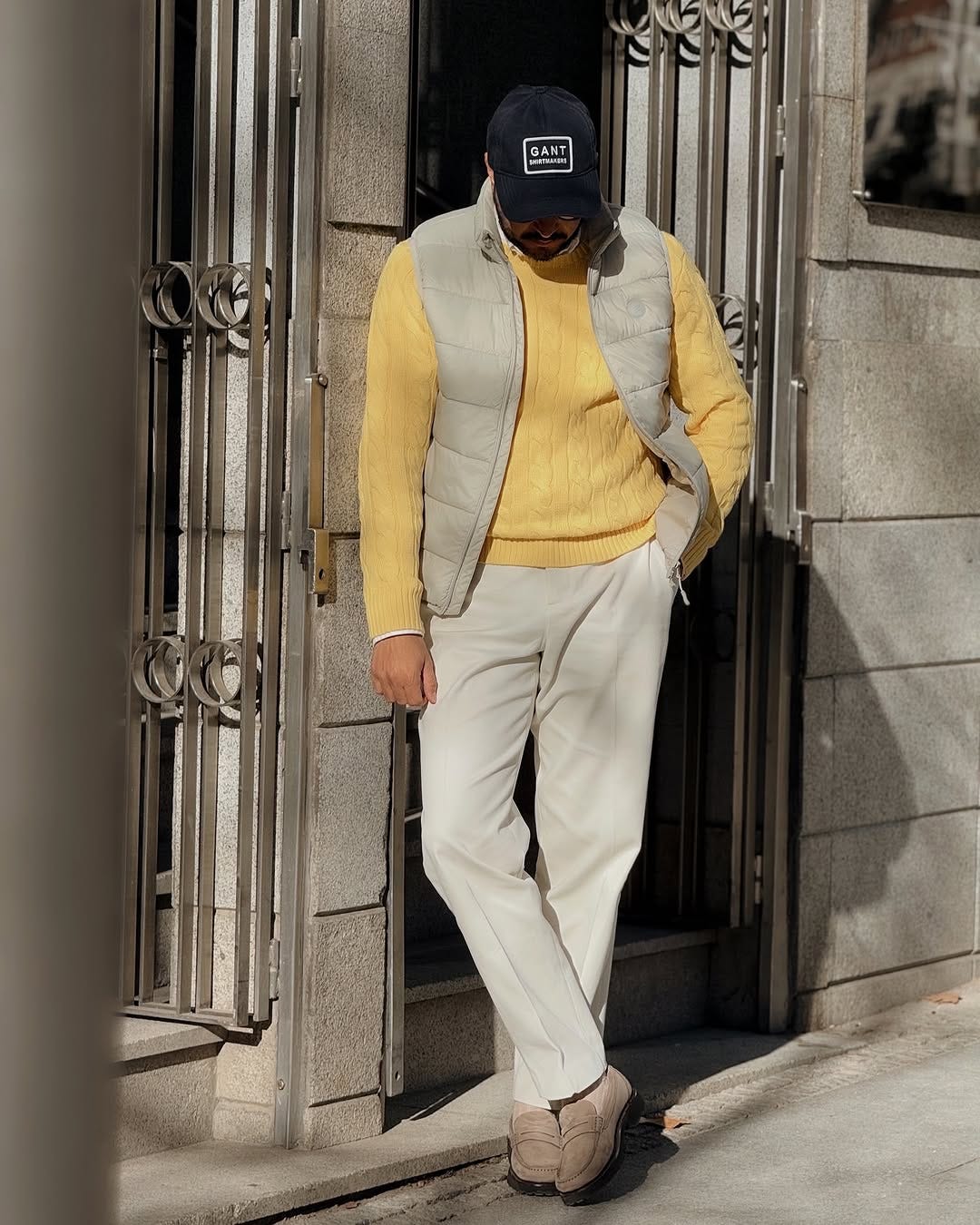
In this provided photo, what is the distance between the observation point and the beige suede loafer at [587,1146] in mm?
3957

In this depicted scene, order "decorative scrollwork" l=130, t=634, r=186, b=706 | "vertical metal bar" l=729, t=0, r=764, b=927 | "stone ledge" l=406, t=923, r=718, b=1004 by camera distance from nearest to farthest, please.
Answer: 1. "decorative scrollwork" l=130, t=634, r=186, b=706
2. "stone ledge" l=406, t=923, r=718, b=1004
3. "vertical metal bar" l=729, t=0, r=764, b=927

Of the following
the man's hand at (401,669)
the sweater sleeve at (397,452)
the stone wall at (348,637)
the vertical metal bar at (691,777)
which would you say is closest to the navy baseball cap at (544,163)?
the sweater sleeve at (397,452)

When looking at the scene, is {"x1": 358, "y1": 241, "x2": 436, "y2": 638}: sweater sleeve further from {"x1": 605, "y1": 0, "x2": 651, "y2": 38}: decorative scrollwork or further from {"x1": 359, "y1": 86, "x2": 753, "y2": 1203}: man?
{"x1": 605, "y1": 0, "x2": 651, "y2": 38}: decorative scrollwork

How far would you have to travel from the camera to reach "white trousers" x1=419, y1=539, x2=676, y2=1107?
155 inches

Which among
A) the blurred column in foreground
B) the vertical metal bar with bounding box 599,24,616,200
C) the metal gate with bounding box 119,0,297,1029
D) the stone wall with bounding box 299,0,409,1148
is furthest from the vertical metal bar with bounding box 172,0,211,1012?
the blurred column in foreground

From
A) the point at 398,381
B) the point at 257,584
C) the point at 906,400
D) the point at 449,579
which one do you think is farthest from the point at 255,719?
the point at 906,400

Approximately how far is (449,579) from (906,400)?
217 centimetres

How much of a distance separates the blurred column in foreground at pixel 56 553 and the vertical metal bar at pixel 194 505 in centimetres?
326

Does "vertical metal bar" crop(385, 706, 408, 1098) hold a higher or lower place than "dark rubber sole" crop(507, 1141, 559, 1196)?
higher

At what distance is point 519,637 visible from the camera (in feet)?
13.1

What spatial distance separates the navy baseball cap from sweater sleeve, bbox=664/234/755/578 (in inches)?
14.7

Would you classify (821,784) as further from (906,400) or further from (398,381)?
(398,381)

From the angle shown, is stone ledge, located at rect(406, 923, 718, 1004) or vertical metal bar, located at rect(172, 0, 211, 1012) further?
stone ledge, located at rect(406, 923, 718, 1004)

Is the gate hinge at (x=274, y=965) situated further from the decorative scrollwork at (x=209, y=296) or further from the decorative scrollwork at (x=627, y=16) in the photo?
the decorative scrollwork at (x=627, y=16)
